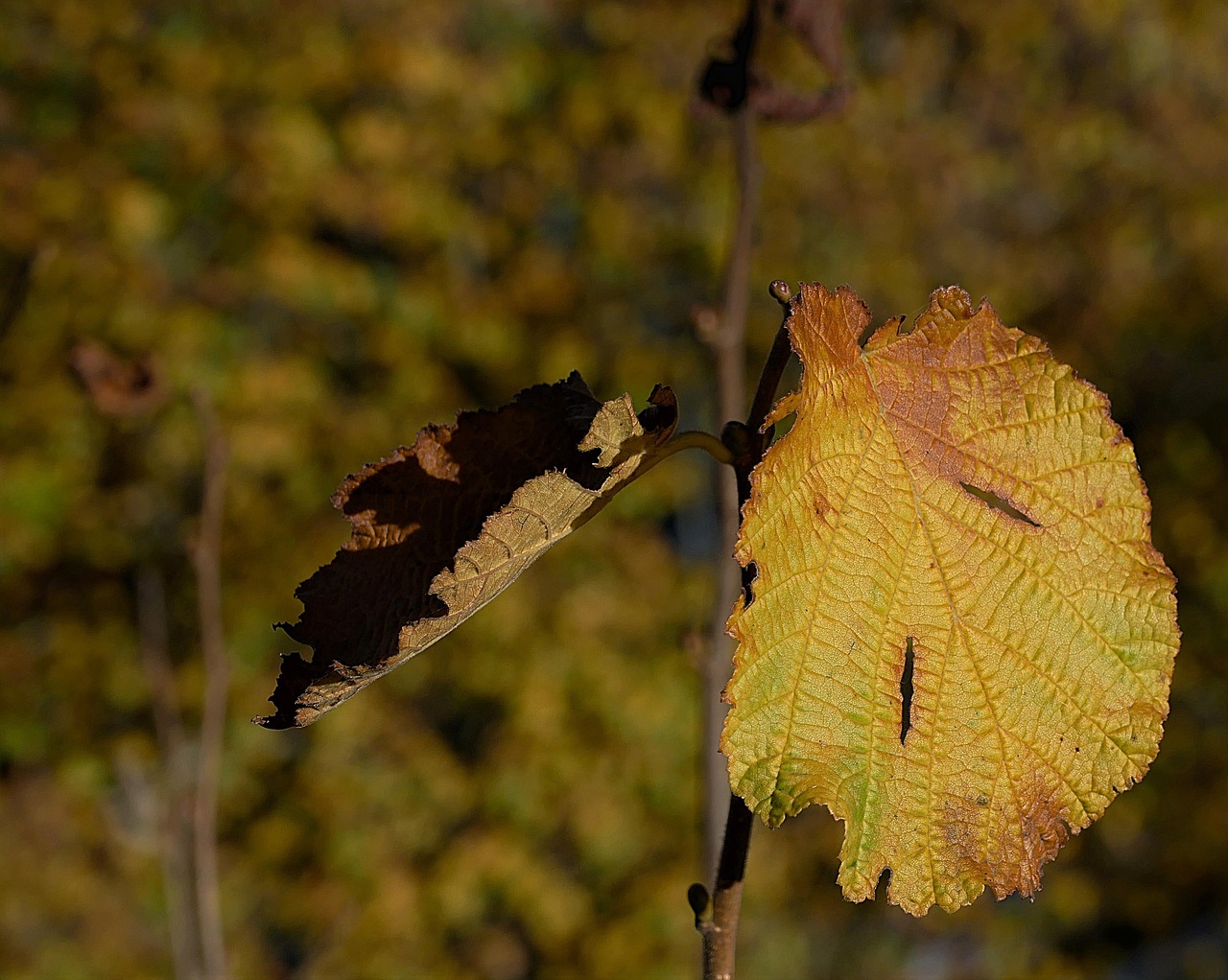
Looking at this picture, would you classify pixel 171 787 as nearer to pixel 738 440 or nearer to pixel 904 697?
pixel 904 697

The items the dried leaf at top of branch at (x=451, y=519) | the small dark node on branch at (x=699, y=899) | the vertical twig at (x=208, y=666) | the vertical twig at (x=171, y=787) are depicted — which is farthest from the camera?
the vertical twig at (x=171, y=787)

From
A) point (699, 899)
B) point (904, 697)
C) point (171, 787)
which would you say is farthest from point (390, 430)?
point (699, 899)

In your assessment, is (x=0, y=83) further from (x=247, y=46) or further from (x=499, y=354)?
(x=499, y=354)

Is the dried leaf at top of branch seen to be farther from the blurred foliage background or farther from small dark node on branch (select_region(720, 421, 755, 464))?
the blurred foliage background

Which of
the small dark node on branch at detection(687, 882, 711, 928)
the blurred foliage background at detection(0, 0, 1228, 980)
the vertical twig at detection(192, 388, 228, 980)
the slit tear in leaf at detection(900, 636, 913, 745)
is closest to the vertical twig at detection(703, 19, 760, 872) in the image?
the slit tear in leaf at detection(900, 636, 913, 745)

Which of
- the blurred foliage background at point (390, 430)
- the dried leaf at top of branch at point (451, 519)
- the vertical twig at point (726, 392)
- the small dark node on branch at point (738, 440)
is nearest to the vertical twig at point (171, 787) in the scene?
the blurred foliage background at point (390, 430)

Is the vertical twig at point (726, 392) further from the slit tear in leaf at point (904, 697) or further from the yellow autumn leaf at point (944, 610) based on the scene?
the yellow autumn leaf at point (944, 610)
